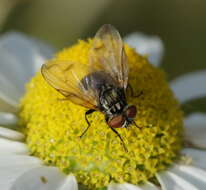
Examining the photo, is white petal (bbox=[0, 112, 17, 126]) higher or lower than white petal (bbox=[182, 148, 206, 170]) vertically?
higher

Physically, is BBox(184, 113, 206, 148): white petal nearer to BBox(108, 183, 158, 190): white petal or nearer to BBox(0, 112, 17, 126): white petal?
BBox(108, 183, 158, 190): white petal

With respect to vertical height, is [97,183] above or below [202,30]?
below

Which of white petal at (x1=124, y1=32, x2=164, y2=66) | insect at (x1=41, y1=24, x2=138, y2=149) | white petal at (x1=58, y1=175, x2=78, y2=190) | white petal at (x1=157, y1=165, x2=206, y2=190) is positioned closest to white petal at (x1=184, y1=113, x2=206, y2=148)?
white petal at (x1=157, y1=165, x2=206, y2=190)

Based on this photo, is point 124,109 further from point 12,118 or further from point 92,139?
point 12,118

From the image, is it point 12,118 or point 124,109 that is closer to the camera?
point 124,109

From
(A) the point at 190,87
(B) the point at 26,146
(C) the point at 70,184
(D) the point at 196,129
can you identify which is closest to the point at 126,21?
(A) the point at 190,87

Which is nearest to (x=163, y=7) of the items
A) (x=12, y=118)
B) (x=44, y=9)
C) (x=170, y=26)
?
(x=170, y=26)

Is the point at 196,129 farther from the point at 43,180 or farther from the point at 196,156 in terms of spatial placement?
the point at 43,180
